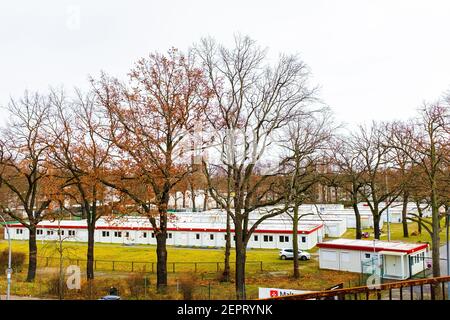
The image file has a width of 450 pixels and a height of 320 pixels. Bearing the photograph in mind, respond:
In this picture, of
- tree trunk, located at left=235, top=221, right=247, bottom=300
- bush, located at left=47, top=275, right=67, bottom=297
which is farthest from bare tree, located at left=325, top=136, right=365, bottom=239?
bush, located at left=47, top=275, right=67, bottom=297

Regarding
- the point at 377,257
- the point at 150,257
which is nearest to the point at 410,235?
the point at 377,257

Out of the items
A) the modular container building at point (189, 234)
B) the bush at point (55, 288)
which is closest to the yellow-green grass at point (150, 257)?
the modular container building at point (189, 234)

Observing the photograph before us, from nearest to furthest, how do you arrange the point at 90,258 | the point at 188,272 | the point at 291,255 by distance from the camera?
the point at 90,258 → the point at 188,272 → the point at 291,255

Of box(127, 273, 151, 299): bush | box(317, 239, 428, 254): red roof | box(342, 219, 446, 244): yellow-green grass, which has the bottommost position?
box(127, 273, 151, 299): bush

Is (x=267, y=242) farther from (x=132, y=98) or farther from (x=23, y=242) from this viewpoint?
(x=23, y=242)

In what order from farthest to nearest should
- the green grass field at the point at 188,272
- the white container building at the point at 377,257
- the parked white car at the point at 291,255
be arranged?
the parked white car at the point at 291,255 → the white container building at the point at 377,257 → the green grass field at the point at 188,272

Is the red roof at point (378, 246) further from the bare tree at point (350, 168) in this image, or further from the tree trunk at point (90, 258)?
the tree trunk at point (90, 258)

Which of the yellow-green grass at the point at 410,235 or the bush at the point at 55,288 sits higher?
the yellow-green grass at the point at 410,235

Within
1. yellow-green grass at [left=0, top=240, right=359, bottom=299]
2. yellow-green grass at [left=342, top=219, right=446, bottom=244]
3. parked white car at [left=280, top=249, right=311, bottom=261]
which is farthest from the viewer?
yellow-green grass at [left=342, top=219, right=446, bottom=244]

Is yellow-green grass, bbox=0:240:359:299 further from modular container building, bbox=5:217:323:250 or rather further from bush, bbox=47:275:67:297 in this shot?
modular container building, bbox=5:217:323:250

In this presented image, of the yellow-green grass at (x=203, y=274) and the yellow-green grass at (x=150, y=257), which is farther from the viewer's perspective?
the yellow-green grass at (x=150, y=257)

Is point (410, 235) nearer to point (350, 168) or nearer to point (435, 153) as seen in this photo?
point (350, 168)
